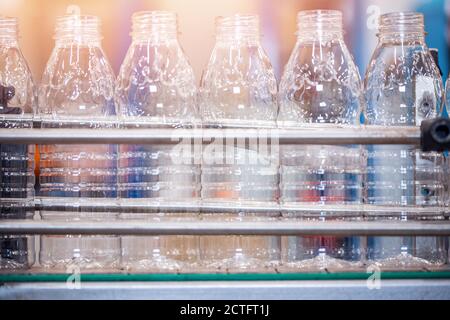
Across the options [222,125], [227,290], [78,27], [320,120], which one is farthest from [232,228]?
[78,27]

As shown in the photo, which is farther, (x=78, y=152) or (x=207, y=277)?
(x=78, y=152)

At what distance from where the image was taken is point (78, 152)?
1.29 m

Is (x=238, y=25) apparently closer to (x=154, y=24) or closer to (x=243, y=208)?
(x=154, y=24)

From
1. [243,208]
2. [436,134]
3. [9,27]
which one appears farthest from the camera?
[9,27]

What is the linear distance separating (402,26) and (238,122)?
324 mm

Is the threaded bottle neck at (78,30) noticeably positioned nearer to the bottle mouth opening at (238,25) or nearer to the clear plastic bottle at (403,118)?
the bottle mouth opening at (238,25)

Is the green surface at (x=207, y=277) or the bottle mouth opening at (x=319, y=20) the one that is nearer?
the green surface at (x=207, y=277)

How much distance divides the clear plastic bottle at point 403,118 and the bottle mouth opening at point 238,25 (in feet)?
0.72

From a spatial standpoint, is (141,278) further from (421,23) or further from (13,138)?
(421,23)

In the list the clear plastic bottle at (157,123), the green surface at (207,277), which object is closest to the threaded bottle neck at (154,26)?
the clear plastic bottle at (157,123)

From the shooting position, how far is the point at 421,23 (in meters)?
1.29

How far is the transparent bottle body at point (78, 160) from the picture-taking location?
1.23 meters

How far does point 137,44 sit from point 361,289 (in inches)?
22.3

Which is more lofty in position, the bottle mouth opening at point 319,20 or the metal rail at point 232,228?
the bottle mouth opening at point 319,20
